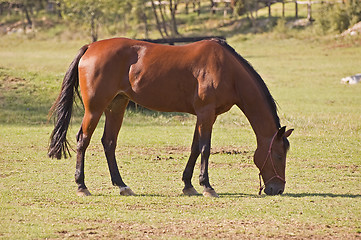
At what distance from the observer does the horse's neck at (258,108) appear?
8.91 meters

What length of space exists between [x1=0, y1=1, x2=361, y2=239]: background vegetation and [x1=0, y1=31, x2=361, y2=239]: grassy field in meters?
0.02

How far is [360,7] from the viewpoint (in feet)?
140

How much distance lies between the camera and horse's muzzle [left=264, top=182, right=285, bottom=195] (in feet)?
29.2

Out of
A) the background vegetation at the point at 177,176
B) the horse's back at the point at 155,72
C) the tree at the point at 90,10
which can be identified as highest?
the horse's back at the point at 155,72

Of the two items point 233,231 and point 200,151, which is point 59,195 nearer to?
point 200,151

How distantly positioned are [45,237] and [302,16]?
49470 millimetres

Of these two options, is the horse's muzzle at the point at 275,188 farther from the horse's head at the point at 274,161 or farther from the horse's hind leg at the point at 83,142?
the horse's hind leg at the point at 83,142

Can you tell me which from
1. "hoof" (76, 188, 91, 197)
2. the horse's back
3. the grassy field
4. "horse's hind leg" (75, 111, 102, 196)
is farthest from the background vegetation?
the horse's back

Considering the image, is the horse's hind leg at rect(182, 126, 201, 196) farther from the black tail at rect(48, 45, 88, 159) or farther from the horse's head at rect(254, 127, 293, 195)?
the black tail at rect(48, 45, 88, 159)

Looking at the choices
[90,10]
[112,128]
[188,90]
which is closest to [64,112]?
[112,128]

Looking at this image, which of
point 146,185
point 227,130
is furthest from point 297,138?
point 146,185

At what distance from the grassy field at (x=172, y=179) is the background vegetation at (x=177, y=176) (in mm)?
18

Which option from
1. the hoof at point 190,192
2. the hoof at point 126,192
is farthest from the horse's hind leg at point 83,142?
the hoof at point 190,192

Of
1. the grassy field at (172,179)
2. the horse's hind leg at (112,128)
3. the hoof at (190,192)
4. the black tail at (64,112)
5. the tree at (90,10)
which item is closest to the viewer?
the grassy field at (172,179)
